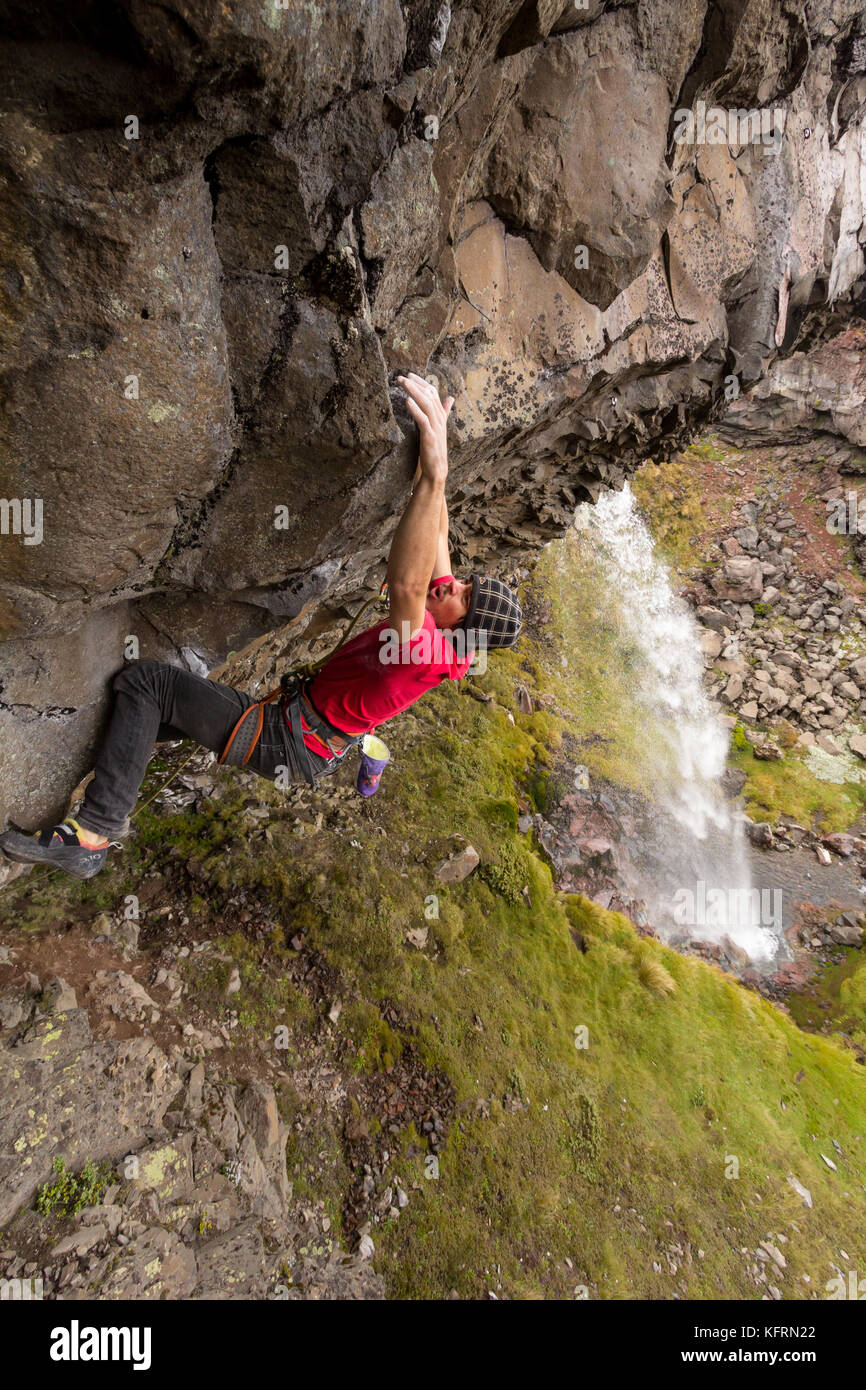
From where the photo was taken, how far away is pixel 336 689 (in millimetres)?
5238

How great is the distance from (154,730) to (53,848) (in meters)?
0.99

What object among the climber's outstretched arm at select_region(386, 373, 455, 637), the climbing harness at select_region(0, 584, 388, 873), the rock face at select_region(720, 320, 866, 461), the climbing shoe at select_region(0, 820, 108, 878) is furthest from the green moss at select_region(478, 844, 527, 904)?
the rock face at select_region(720, 320, 866, 461)

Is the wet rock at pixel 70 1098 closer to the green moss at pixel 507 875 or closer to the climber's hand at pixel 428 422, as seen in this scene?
the climber's hand at pixel 428 422

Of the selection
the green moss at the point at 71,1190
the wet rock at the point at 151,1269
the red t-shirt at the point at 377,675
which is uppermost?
the red t-shirt at the point at 377,675

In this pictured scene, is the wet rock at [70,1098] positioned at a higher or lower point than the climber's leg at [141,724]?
lower

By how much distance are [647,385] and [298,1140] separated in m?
9.19

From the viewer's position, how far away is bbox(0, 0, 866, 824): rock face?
2.78 metres

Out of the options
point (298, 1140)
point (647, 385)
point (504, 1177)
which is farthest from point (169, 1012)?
point (647, 385)

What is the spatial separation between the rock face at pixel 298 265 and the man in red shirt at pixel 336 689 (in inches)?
10.5

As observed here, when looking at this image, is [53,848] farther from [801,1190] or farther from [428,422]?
[801,1190]

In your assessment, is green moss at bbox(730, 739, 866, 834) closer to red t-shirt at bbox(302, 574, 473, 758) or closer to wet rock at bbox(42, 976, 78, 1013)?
red t-shirt at bbox(302, 574, 473, 758)

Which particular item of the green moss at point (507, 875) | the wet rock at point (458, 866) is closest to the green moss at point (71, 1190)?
the wet rock at point (458, 866)

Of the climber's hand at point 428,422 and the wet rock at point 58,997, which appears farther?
the wet rock at point 58,997

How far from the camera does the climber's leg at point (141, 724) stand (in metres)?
4.76
